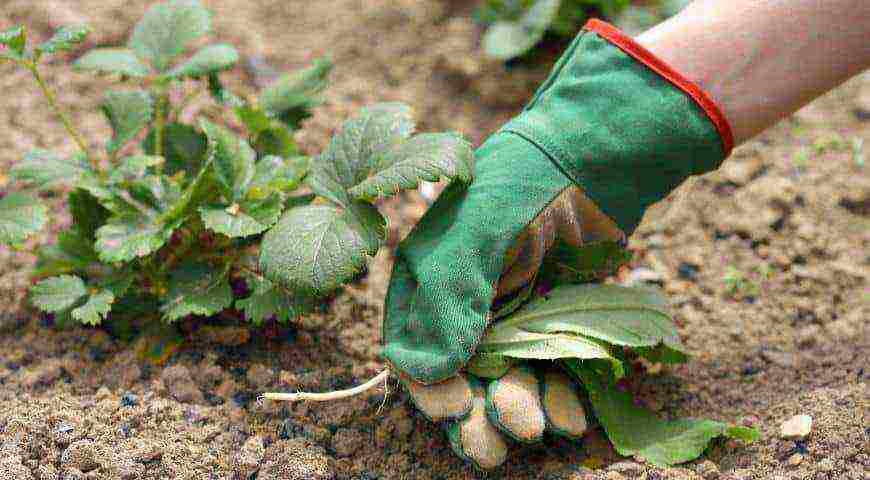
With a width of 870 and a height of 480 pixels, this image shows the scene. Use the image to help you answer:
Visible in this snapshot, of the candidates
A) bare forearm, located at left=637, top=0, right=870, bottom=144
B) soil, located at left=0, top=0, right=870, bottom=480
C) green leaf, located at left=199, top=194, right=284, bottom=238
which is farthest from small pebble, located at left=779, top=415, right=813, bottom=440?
green leaf, located at left=199, top=194, right=284, bottom=238

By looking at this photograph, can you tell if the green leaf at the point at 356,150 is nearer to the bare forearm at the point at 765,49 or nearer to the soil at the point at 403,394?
the soil at the point at 403,394

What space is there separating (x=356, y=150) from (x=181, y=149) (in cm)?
50

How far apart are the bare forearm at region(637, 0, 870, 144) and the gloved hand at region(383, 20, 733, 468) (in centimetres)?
4

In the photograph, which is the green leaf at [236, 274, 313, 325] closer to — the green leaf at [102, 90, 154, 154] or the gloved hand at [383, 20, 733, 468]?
the gloved hand at [383, 20, 733, 468]

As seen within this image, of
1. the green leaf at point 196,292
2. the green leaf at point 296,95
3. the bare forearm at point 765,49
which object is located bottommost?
the green leaf at point 196,292

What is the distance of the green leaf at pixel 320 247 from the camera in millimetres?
1408

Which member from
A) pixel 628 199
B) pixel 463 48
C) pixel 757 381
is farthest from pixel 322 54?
pixel 757 381

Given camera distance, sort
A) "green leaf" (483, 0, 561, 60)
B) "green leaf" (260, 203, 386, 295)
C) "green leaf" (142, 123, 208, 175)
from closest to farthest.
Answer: "green leaf" (260, 203, 386, 295) → "green leaf" (142, 123, 208, 175) → "green leaf" (483, 0, 561, 60)

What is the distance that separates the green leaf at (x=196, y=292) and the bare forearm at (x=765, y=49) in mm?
928

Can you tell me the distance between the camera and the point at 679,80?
149cm

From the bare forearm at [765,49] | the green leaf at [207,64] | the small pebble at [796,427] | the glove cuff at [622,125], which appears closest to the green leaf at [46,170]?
the green leaf at [207,64]

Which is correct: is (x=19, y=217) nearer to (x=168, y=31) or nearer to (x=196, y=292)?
(x=196, y=292)

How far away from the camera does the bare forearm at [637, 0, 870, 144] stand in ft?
4.77

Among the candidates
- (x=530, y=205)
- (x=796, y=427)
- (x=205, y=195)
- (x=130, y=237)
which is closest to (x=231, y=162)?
(x=205, y=195)
